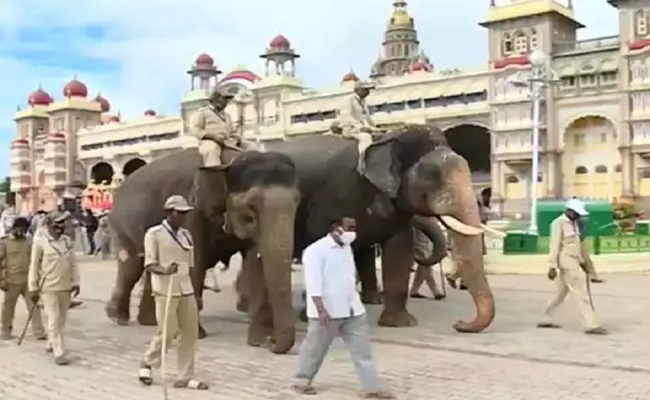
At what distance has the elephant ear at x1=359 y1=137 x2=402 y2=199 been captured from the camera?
8180 millimetres

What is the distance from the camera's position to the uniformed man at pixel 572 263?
8117 millimetres

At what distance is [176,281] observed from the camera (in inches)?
223

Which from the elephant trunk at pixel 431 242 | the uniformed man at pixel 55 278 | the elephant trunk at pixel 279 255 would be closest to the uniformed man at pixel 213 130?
the elephant trunk at pixel 279 255

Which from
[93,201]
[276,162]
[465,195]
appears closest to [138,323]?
[276,162]

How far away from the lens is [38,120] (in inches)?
2798

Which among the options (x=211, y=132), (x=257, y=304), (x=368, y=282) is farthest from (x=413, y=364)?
(x=368, y=282)

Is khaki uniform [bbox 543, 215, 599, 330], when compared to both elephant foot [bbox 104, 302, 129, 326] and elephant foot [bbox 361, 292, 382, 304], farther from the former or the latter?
elephant foot [bbox 104, 302, 129, 326]

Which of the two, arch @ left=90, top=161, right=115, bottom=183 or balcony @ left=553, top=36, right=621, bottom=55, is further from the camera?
arch @ left=90, top=161, right=115, bottom=183

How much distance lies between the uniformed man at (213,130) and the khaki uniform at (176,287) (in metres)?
1.89

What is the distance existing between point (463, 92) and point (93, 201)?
67.1 ft

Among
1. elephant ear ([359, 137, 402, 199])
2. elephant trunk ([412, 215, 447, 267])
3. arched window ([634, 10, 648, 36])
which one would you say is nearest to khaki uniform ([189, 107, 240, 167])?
elephant ear ([359, 137, 402, 199])

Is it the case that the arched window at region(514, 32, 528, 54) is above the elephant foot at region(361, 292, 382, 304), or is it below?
above

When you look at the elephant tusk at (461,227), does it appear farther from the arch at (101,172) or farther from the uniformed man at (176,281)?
the arch at (101,172)

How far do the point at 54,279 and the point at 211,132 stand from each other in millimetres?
1992
